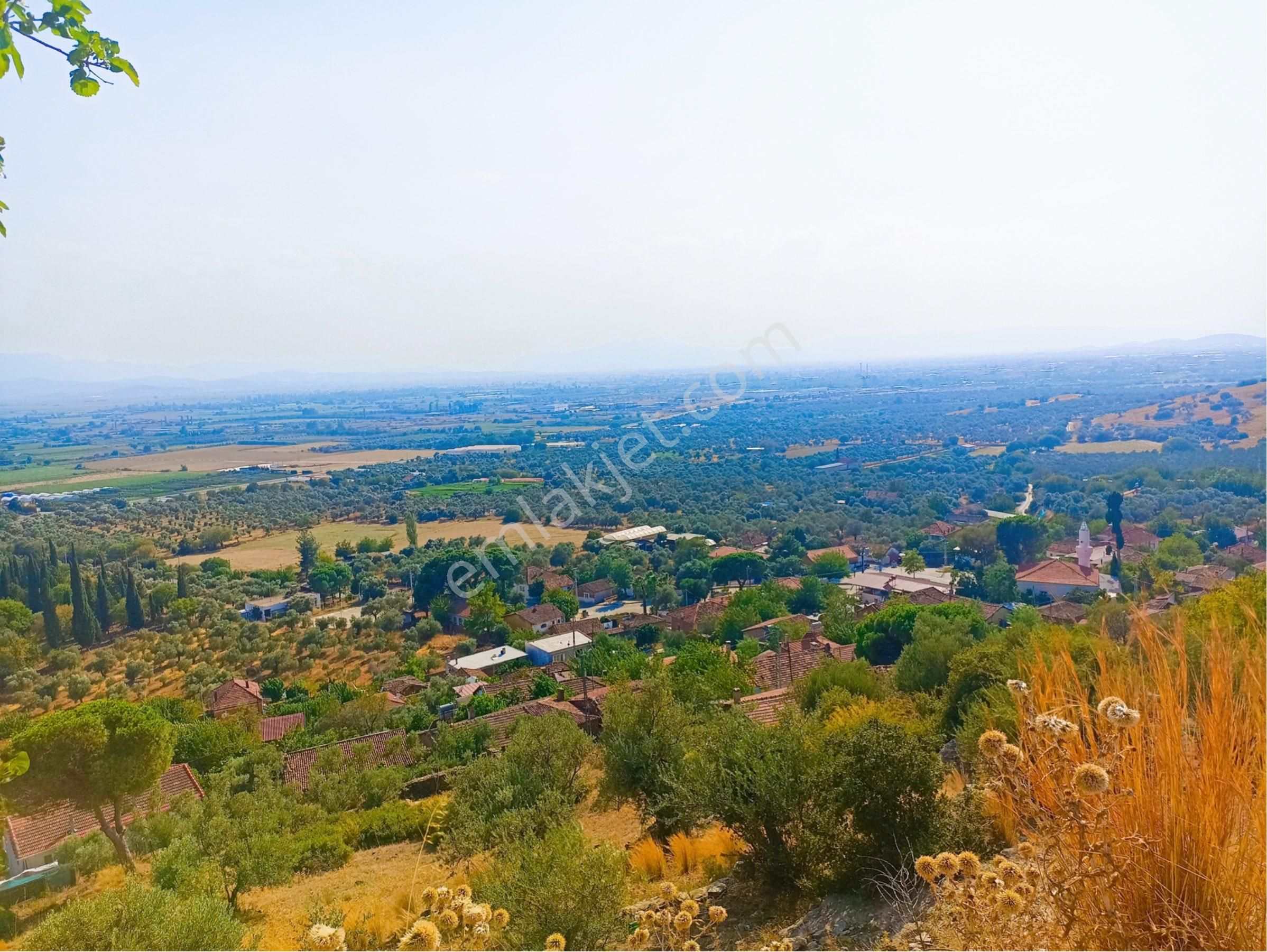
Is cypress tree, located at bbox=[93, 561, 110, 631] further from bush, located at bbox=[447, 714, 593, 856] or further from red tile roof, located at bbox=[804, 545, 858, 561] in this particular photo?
red tile roof, located at bbox=[804, 545, 858, 561]

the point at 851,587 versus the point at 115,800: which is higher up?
the point at 115,800

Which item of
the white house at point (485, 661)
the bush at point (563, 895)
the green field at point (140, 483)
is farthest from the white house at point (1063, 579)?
the green field at point (140, 483)

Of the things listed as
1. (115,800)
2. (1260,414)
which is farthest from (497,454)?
(115,800)

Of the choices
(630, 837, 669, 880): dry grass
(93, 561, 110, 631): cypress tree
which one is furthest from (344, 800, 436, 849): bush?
(93, 561, 110, 631): cypress tree

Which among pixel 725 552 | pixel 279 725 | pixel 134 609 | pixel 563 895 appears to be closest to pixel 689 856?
pixel 563 895

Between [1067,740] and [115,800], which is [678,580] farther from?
[1067,740]
